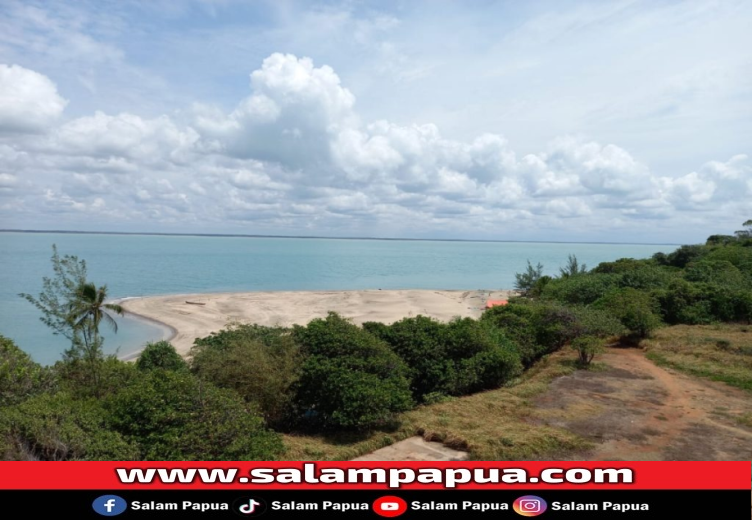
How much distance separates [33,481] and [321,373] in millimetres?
7888

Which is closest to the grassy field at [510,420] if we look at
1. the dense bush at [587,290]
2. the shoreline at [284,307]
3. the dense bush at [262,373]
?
the dense bush at [262,373]

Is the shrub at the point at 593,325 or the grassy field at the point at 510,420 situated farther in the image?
the shrub at the point at 593,325

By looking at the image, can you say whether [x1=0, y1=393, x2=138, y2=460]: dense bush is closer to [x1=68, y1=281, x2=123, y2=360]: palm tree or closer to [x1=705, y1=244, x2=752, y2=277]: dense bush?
[x1=68, y1=281, x2=123, y2=360]: palm tree

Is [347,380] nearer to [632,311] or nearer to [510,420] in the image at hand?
[510,420]

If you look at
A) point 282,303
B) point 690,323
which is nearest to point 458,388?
point 690,323

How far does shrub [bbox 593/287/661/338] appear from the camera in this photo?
23.1 meters
